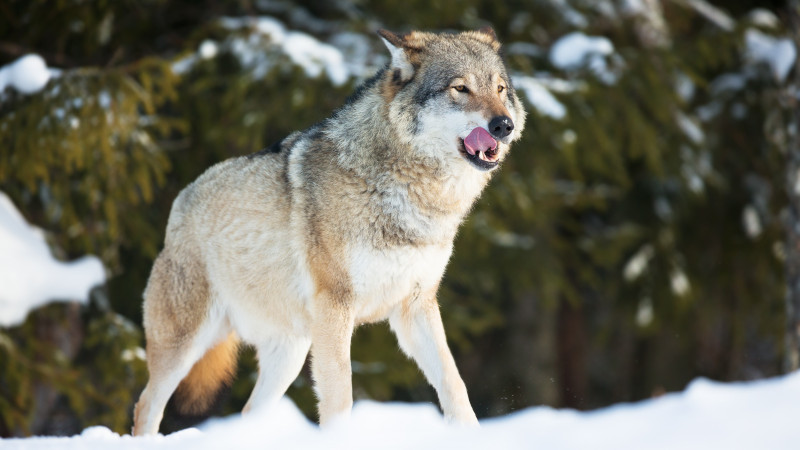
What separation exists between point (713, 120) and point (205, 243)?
283 inches

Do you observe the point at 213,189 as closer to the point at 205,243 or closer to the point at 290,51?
the point at 205,243

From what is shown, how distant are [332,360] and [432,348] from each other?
514mm

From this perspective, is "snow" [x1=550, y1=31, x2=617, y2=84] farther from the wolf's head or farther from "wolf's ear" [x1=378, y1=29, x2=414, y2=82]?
"wolf's ear" [x1=378, y1=29, x2=414, y2=82]

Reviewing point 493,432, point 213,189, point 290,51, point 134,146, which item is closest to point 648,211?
point 290,51

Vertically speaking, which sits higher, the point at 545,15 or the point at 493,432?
the point at 493,432

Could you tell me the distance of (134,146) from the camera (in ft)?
23.8

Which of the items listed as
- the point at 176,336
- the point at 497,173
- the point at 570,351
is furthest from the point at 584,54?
the point at 570,351

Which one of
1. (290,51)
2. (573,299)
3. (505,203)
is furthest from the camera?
(573,299)

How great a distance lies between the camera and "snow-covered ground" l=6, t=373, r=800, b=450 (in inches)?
95.1

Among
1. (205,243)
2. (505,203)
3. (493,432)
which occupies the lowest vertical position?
(505,203)

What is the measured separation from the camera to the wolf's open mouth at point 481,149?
4.04 metres

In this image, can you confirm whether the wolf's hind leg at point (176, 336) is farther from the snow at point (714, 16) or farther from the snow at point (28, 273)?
the snow at point (714, 16)

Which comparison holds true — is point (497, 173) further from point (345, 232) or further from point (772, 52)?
point (345, 232)

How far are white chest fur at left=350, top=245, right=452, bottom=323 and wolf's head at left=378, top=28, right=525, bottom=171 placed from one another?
Result: 505mm
